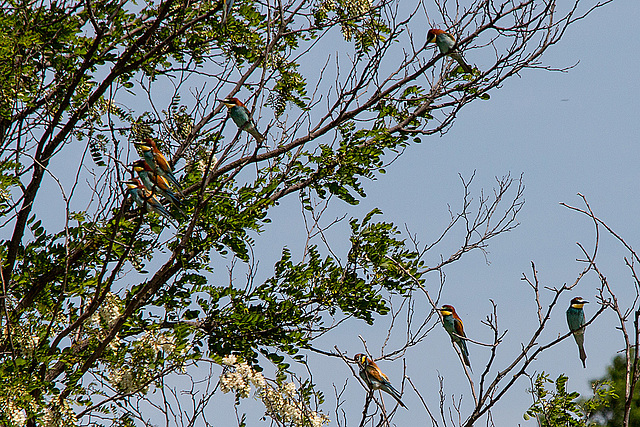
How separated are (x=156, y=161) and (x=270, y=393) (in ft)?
7.05

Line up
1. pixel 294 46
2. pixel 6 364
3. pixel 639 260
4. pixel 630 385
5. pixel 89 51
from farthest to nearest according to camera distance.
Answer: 1. pixel 294 46
2. pixel 89 51
3. pixel 6 364
4. pixel 639 260
5. pixel 630 385

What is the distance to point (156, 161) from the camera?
5.86m

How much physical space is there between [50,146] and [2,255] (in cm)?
98

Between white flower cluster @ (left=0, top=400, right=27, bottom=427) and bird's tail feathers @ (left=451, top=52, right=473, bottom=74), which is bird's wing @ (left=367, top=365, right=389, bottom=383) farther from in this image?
bird's tail feathers @ (left=451, top=52, right=473, bottom=74)

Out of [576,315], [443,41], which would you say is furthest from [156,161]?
[576,315]

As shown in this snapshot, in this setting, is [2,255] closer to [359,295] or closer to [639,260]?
[359,295]

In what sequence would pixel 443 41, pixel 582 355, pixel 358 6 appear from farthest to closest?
pixel 358 6 < pixel 443 41 < pixel 582 355

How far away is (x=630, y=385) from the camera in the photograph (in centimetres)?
281

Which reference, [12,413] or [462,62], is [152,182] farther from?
[462,62]

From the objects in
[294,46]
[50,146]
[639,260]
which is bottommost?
[639,260]

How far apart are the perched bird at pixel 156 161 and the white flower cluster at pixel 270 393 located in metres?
1.68

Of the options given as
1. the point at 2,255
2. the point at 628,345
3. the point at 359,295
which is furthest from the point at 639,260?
the point at 2,255

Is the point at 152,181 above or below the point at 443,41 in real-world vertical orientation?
below

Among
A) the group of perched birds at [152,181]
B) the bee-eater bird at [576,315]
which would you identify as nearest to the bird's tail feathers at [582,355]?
the bee-eater bird at [576,315]
